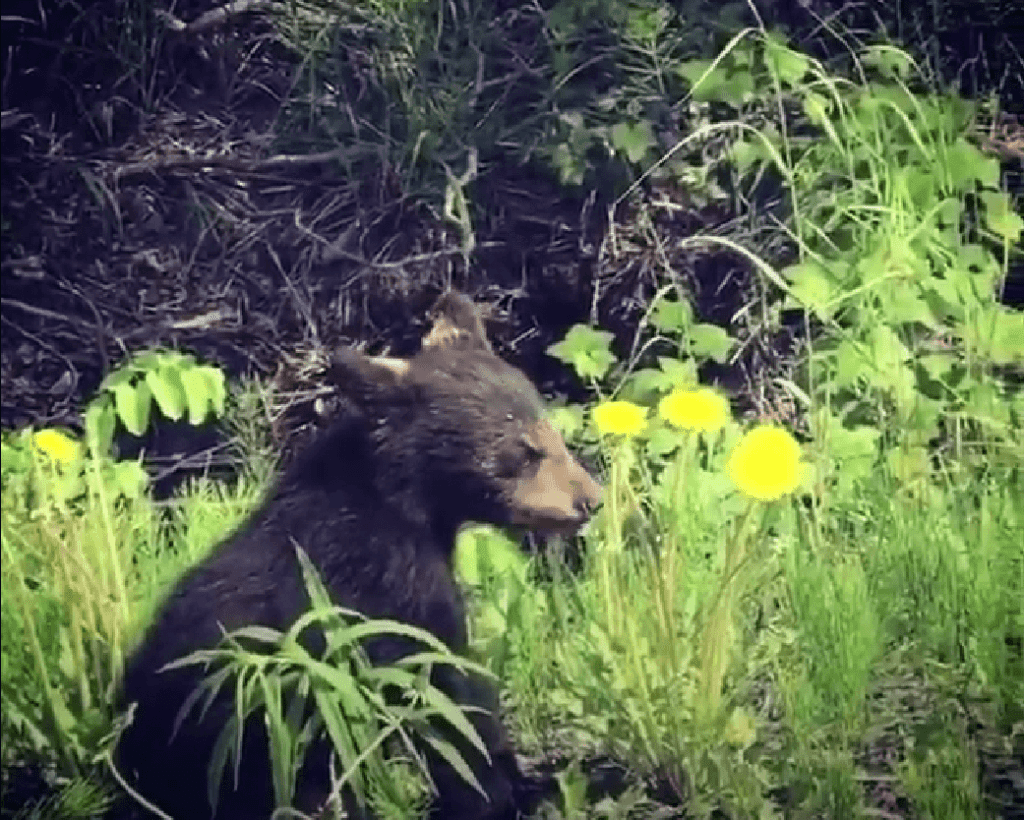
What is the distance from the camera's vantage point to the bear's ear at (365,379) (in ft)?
6.88

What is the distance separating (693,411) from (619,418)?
0.10m

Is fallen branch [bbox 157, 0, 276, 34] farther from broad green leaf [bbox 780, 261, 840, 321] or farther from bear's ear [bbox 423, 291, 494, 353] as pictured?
broad green leaf [bbox 780, 261, 840, 321]

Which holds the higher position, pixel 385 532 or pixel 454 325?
pixel 454 325

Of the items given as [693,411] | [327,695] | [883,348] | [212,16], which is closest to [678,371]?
[693,411]

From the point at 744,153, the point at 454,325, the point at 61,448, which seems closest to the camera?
the point at 61,448

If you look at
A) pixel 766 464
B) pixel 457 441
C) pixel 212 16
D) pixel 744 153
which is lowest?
pixel 766 464

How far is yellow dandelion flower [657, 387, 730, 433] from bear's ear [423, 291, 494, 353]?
25 cm

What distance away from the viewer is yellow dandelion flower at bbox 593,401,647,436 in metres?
2.19

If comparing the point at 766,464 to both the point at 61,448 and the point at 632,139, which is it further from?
the point at 61,448

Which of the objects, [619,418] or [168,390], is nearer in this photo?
[168,390]

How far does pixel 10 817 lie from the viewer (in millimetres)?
2000

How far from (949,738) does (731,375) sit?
0.56 m

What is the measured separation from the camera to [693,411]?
7.32 feet

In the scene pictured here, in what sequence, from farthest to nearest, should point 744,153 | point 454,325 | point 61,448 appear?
point 744,153 < point 454,325 < point 61,448
